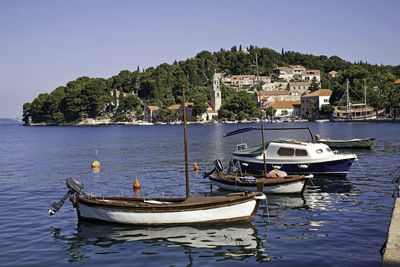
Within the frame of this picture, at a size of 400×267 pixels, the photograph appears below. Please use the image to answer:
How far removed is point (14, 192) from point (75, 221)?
11993 millimetres

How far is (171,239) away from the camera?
17.8 meters

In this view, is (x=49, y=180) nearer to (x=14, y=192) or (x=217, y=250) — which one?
(x=14, y=192)

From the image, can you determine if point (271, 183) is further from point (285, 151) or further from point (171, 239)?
point (171, 239)

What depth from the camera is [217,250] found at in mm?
16266

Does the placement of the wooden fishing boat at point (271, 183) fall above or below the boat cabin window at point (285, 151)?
below

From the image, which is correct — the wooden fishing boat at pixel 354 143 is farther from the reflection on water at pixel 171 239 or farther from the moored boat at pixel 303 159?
the reflection on water at pixel 171 239

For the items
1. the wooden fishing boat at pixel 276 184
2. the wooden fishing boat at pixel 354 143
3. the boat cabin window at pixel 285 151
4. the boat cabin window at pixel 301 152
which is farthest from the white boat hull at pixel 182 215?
the wooden fishing boat at pixel 354 143

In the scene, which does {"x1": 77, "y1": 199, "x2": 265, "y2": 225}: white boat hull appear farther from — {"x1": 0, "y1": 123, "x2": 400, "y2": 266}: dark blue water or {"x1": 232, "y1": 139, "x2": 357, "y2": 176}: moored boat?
{"x1": 232, "y1": 139, "x2": 357, "y2": 176}: moored boat

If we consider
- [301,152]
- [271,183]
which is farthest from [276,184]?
[301,152]

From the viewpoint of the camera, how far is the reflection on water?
1630 cm

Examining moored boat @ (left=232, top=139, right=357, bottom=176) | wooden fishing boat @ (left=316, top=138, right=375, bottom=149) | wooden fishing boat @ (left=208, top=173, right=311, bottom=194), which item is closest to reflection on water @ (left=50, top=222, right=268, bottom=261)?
wooden fishing boat @ (left=208, top=173, right=311, bottom=194)

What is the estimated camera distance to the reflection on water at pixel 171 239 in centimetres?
1630

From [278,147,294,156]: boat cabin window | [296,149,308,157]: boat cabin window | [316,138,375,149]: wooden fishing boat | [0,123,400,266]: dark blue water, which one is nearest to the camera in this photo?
[0,123,400,266]: dark blue water

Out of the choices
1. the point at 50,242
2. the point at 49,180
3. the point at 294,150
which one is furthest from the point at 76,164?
the point at 50,242
